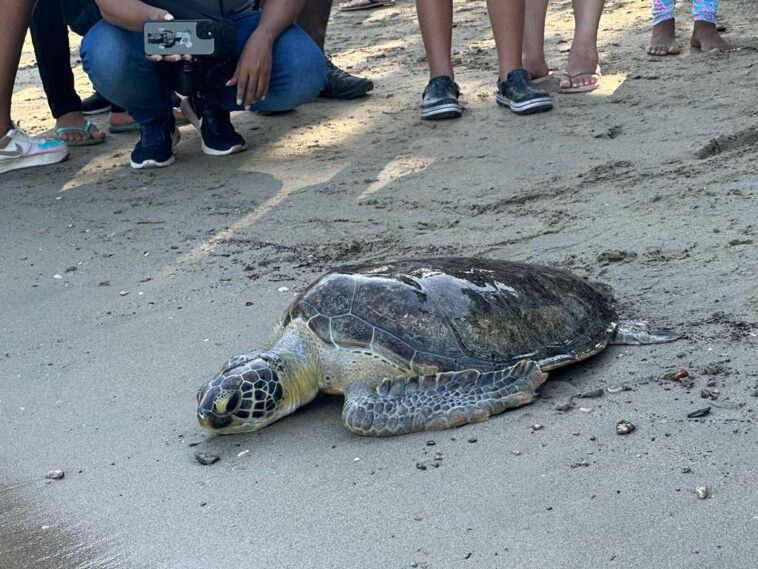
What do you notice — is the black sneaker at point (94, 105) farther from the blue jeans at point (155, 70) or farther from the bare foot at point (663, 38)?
the bare foot at point (663, 38)

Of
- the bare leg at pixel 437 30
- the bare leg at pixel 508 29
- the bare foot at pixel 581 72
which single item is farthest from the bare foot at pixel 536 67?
the bare leg at pixel 437 30

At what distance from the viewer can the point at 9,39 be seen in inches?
Answer: 175

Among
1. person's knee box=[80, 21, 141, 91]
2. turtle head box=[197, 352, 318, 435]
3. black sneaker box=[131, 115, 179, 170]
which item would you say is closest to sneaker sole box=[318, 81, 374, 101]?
black sneaker box=[131, 115, 179, 170]

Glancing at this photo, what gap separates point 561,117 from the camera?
4.36 meters

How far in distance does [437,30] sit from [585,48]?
667 millimetres

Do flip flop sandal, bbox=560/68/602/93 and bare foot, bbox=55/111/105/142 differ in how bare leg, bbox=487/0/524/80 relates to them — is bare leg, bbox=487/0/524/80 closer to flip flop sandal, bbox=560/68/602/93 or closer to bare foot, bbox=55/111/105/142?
flip flop sandal, bbox=560/68/602/93

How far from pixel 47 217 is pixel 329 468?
237 centimetres

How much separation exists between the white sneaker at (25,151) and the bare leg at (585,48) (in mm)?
2253

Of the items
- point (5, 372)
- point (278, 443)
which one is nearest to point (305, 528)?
point (278, 443)

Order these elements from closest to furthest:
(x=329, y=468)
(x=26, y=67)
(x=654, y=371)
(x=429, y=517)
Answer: (x=429, y=517)
(x=329, y=468)
(x=654, y=371)
(x=26, y=67)

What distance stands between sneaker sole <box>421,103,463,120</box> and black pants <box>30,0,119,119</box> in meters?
1.52

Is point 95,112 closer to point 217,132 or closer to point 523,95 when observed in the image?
point 217,132

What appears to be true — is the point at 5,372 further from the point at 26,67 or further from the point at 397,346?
the point at 26,67

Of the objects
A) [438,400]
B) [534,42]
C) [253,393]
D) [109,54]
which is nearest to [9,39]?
[109,54]
